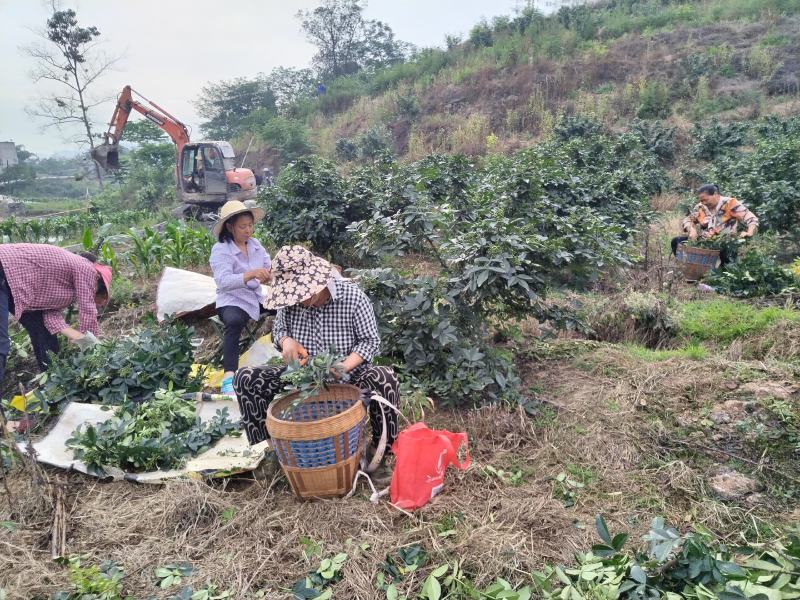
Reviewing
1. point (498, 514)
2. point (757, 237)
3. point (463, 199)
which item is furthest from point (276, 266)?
point (757, 237)

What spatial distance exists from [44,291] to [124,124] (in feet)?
36.7

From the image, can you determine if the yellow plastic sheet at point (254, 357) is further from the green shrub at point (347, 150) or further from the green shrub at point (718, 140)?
the green shrub at point (347, 150)

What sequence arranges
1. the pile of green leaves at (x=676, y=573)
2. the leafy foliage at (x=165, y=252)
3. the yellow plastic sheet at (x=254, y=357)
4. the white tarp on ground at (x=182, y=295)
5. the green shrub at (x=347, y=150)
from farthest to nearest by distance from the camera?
the green shrub at (x=347, y=150) < the leafy foliage at (x=165, y=252) < the white tarp on ground at (x=182, y=295) < the yellow plastic sheet at (x=254, y=357) < the pile of green leaves at (x=676, y=573)

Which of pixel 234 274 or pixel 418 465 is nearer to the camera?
pixel 418 465

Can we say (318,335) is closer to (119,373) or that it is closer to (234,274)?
(234,274)

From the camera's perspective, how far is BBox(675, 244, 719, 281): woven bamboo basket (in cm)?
575

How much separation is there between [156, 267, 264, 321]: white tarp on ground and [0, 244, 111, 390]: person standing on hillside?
0.69 meters

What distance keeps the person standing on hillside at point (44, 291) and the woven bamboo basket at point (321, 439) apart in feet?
7.11

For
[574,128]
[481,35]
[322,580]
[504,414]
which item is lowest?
[322,580]

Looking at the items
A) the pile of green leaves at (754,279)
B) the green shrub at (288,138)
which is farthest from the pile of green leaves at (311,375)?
the green shrub at (288,138)

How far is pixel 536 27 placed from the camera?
77.6 feet

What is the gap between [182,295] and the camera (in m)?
4.88

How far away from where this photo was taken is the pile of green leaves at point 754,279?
511 cm

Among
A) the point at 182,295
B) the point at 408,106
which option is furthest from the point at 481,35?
the point at 182,295
